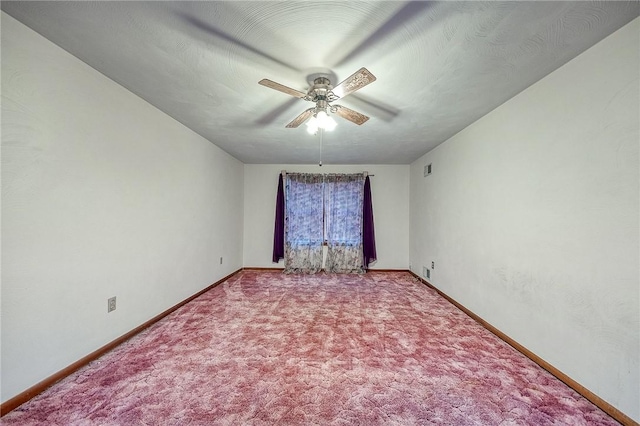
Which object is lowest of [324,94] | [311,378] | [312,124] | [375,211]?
[311,378]

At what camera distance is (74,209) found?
1.86 meters

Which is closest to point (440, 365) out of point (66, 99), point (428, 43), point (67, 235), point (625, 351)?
point (625, 351)

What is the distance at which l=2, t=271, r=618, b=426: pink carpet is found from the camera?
152cm

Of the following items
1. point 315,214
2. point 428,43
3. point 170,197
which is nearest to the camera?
point 428,43

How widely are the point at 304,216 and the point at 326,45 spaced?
152 inches

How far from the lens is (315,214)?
210 inches

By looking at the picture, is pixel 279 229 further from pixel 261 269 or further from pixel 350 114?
pixel 350 114

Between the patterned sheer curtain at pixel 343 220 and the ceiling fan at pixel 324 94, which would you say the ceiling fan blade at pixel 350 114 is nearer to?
the ceiling fan at pixel 324 94

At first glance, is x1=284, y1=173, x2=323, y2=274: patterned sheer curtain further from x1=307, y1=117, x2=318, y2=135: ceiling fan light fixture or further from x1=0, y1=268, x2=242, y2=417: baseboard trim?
x1=307, y1=117, x2=318, y2=135: ceiling fan light fixture

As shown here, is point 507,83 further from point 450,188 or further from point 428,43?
point 450,188

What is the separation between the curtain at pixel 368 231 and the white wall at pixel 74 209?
11.2ft

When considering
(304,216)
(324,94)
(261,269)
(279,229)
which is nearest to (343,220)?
(304,216)

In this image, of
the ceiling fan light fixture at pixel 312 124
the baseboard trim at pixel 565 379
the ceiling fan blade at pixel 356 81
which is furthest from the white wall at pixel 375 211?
the ceiling fan blade at pixel 356 81

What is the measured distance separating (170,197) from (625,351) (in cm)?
392
